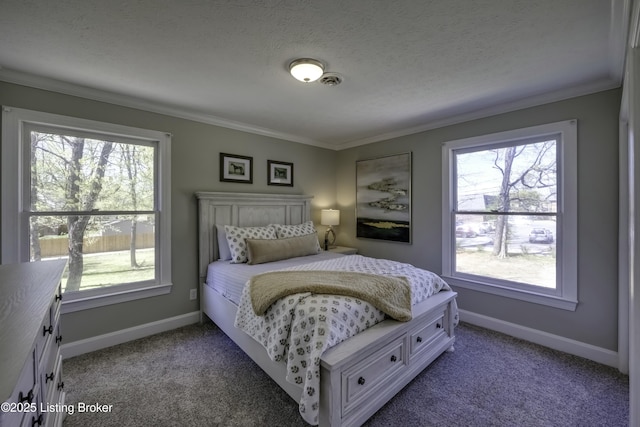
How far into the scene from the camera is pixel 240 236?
3.03 m

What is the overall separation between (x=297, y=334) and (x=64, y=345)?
7.30ft

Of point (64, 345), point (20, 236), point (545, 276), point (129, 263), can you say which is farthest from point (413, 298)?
point (20, 236)

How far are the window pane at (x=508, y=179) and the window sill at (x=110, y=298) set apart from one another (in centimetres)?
344

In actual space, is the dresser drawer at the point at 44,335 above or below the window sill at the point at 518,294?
above

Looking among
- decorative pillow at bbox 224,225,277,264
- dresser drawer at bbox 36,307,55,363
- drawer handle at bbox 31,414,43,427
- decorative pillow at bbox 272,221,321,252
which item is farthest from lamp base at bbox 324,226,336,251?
drawer handle at bbox 31,414,43,427

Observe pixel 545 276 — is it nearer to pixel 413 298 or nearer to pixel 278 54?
pixel 413 298

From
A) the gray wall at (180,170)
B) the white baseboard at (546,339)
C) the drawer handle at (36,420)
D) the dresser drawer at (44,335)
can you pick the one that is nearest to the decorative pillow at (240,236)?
the gray wall at (180,170)

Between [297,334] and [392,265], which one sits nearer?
[297,334]

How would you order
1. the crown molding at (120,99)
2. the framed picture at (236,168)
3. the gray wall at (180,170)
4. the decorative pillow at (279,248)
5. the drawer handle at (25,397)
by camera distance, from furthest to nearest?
the framed picture at (236,168), the decorative pillow at (279,248), the gray wall at (180,170), the crown molding at (120,99), the drawer handle at (25,397)

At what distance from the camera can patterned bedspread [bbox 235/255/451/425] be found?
1.44 meters

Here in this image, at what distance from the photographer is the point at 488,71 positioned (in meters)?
2.11

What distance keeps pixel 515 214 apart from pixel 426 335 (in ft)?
5.31

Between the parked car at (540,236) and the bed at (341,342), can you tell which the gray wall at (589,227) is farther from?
the bed at (341,342)

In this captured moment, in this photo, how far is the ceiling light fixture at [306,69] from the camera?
193cm
